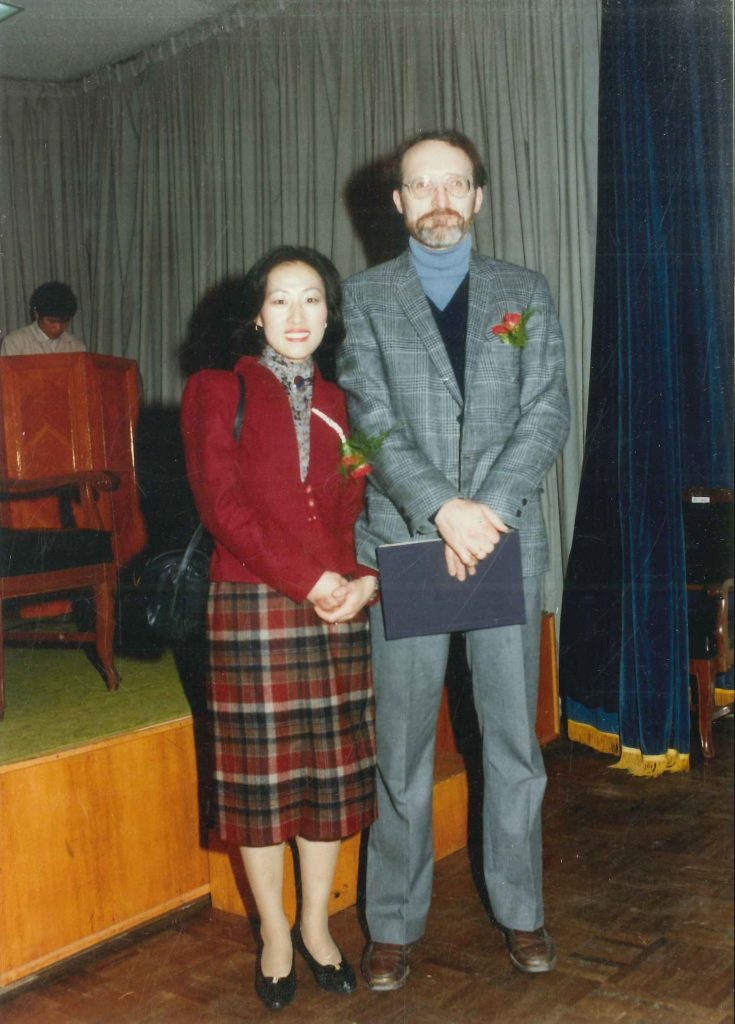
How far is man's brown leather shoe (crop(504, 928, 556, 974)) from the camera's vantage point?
1854mm

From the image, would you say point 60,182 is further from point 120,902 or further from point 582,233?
point 120,902

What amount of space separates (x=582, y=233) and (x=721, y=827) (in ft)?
7.50

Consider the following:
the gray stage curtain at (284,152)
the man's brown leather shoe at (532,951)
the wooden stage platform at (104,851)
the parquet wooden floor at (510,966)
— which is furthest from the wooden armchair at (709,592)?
the man's brown leather shoe at (532,951)

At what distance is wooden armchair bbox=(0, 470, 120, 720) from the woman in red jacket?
39.4 inches

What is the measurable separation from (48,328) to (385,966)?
3800mm

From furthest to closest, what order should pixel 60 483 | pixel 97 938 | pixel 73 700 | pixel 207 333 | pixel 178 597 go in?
pixel 207 333 < pixel 60 483 < pixel 73 700 < pixel 97 938 < pixel 178 597

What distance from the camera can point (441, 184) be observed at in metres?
1.78

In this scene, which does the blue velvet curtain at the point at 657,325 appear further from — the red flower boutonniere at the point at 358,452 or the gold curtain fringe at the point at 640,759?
the red flower boutonniere at the point at 358,452

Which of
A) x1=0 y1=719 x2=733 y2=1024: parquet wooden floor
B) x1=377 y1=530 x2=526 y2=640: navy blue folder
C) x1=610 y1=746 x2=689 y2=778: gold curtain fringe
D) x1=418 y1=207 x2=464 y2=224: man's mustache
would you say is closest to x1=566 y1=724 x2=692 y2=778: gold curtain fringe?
x1=610 y1=746 x2=689 y2=778: gold curtain fringe

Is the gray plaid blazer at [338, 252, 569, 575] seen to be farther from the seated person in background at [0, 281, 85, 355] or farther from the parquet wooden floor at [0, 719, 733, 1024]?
the seated person in background at [0, 281, 85, 355]

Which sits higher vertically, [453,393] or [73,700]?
[453,393]

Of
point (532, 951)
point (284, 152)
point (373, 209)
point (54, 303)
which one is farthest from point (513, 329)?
point (284, 152)

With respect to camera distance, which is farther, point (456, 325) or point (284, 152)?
point (284, 152)

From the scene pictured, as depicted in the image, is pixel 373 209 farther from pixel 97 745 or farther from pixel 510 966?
pixel 510 966
